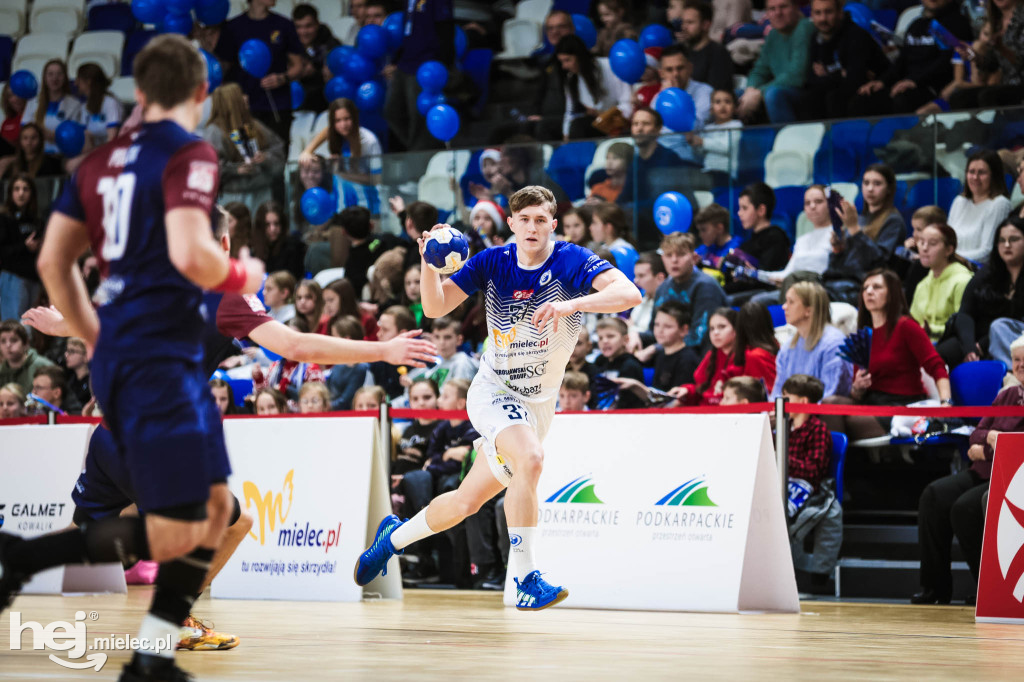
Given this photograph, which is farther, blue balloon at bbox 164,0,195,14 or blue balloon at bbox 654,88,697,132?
blue balloon at bbox 164,0,195,14

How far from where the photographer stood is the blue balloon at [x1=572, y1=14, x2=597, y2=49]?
1582 cm

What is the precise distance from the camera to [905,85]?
12.8 meters

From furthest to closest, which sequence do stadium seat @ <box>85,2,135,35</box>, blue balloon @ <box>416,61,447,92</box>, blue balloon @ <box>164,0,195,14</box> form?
1. stadium seat @ <box>85,2,135,35</box>
2. blue balloon @ <box>164,0,195,14</box>
3. blue balloon @ <box>416,61,447,92</box>

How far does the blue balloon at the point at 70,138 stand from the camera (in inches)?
671

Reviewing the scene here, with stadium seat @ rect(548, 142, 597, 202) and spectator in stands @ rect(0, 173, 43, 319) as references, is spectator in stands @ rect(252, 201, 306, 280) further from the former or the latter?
stadium seat @ rect(548, 142, 597, 202)

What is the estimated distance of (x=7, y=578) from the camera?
14.1ft

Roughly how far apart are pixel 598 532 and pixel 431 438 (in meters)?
2.72

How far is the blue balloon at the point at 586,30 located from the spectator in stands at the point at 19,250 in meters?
6.83

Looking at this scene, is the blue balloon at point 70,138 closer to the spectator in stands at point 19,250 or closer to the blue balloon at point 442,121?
the spectator in stands at point 19,250

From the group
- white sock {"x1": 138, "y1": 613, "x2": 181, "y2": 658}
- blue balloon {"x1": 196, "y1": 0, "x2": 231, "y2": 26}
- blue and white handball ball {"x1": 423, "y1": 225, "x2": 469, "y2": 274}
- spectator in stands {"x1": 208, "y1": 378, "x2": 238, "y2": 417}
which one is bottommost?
spectator in stands {"x1": 208, "y1": 378, "x2": 238, "y2": 417}

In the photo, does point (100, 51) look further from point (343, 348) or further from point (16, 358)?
point (343, 348)

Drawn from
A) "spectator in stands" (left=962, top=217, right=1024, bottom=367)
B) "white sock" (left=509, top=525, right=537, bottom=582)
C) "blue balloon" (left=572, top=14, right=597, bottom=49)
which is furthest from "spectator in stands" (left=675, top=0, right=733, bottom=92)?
"white sock" (left=509, top=525, right=537, bottom=582)

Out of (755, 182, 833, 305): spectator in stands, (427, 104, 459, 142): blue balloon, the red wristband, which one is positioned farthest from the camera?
(427, 104, 459, 142): blue balloon

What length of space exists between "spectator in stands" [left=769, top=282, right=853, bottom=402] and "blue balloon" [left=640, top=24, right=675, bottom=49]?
5077 mm
